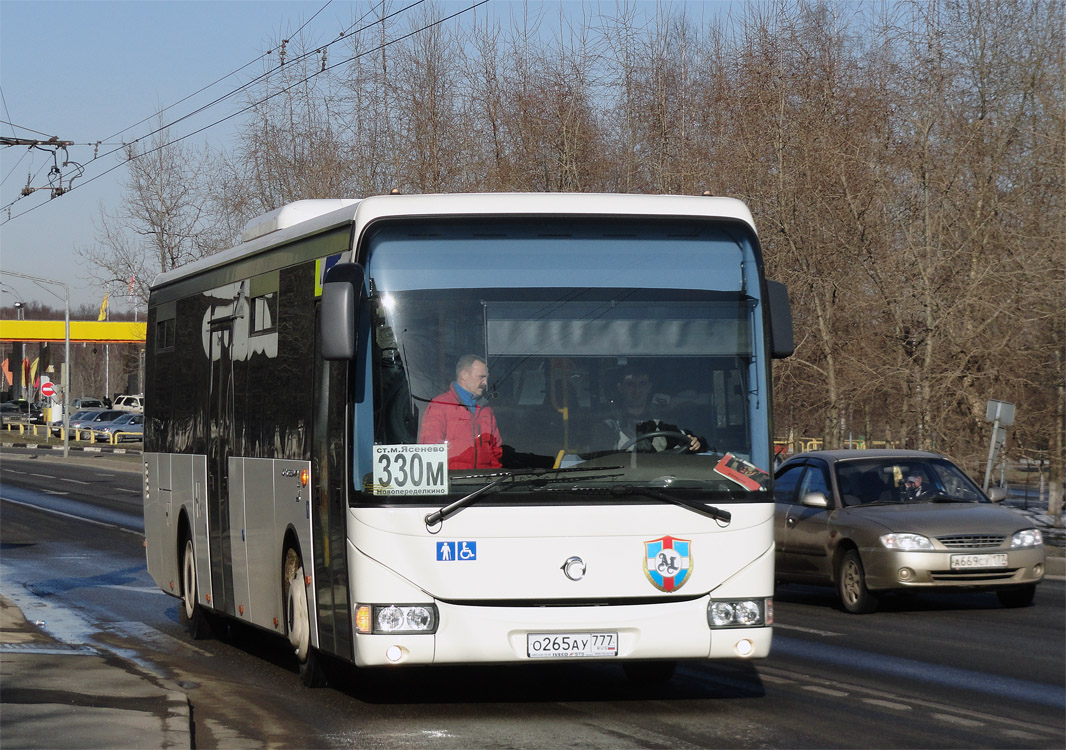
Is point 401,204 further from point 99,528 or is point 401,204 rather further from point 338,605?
point 99,528

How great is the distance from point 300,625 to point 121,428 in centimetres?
7471

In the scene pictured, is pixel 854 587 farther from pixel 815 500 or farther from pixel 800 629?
pixel 800 629

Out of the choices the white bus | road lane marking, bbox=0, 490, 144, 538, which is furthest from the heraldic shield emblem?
road lane marking, bbox=0, 490, 144, 538

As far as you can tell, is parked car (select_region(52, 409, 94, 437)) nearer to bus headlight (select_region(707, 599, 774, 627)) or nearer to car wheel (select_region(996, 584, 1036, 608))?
car wheel (select_region(996, 584, 1036, 608))

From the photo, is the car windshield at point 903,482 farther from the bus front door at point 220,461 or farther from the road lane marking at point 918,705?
the bus front door at point 220,461

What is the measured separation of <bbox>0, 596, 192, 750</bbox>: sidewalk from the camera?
7602 millimetres

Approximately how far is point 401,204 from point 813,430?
21633mm

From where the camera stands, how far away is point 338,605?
28.2ft

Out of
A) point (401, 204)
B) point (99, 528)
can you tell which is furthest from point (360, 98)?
point (401, 204)

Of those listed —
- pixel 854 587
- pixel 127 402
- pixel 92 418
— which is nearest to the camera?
pixel 854 587

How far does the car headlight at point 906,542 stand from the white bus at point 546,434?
6.28 m

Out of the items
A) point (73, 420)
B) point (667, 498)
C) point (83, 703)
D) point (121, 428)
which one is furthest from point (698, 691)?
point (73, 420)

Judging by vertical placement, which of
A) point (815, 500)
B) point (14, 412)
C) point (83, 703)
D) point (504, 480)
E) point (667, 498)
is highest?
point (14, 412)

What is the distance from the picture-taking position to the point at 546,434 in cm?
830
